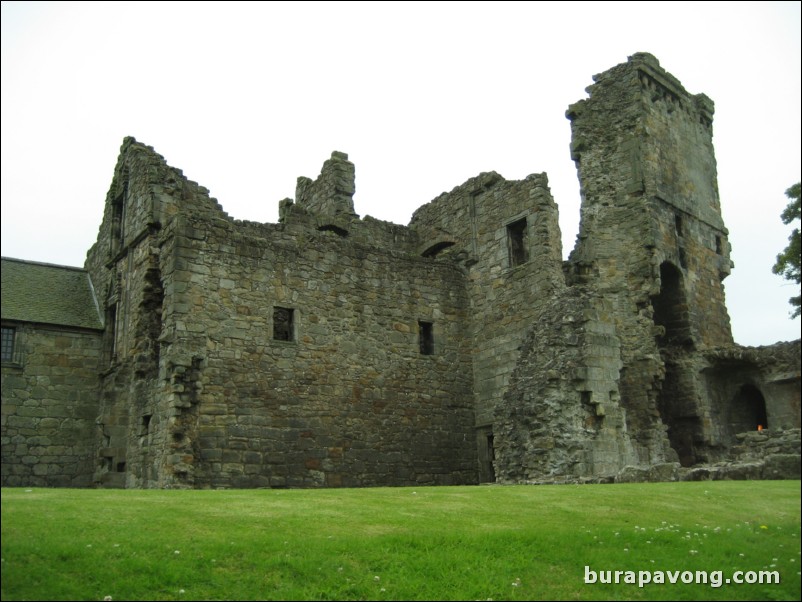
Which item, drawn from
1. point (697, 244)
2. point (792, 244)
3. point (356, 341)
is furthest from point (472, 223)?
point (792, 244)

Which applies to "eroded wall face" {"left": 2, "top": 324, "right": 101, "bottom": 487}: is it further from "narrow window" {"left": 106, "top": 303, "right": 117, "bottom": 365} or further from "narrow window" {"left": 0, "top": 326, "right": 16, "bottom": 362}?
"narrow window" {"left": 106, "top": 303, "right": 117, "bottom": 365}

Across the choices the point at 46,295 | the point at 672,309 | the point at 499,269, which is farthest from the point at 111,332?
the point at 672,309

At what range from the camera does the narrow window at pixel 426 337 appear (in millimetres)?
21484

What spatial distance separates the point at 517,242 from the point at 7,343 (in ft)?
43.0

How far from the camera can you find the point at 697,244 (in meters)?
24.8

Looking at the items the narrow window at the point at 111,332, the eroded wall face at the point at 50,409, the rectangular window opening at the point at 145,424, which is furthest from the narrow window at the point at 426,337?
the eroded wall face at the point at 50,409

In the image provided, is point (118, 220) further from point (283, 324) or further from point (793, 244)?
point (793, 244)

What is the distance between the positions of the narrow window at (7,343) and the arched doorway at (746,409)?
1938 cm

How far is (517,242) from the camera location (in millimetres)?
21812

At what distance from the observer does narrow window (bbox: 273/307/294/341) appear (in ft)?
62.0

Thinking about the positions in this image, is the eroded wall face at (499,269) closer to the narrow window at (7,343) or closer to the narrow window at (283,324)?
the narrow window at (283,324)

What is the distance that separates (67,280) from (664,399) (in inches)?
682

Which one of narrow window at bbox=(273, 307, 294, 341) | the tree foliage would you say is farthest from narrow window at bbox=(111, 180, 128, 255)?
the tree foliage

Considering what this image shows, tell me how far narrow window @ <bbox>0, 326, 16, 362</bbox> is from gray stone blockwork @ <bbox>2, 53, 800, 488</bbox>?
35 centimetres
